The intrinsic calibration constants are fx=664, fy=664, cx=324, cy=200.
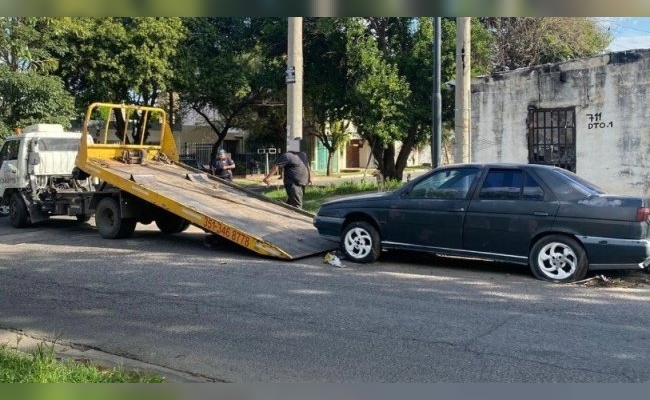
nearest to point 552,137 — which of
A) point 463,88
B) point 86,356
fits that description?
point 463,88

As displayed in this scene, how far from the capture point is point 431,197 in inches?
378

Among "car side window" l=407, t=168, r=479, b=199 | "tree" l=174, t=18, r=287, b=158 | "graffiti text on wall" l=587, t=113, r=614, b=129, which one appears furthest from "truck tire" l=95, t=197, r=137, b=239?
"tree" l=174, t=18, r=287, b=158

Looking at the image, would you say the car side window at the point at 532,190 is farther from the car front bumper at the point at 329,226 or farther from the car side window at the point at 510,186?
the car front bumper at the point at 329,226

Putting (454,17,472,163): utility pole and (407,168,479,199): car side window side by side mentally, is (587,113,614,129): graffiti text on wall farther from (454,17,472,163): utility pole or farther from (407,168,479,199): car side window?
(407,168,479,199): car side window

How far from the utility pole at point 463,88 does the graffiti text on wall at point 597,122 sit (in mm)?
2710

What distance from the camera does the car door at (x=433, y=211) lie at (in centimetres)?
933

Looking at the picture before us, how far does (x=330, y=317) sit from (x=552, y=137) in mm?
9531

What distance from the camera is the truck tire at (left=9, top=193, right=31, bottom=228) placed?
563 inches

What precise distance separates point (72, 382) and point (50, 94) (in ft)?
56.4

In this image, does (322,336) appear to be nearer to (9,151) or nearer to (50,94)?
(9,151)

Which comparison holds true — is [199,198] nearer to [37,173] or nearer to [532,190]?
[37,173]

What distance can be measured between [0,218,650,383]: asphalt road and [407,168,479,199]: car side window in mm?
1082

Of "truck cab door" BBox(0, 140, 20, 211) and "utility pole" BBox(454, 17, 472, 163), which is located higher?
"utility pole" BBox(454, 17, 472, 163)

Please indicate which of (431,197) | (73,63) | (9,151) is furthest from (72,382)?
(73,63)
